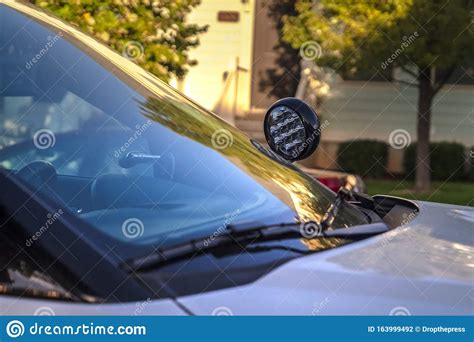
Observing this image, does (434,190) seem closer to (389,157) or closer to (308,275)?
(389,157)

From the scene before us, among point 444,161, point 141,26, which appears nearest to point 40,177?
point 141,26

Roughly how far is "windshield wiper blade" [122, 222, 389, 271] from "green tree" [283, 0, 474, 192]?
8983 mm

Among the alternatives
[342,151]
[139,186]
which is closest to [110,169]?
[139,186]

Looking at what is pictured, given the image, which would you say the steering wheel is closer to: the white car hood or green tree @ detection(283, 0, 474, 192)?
the white car hood

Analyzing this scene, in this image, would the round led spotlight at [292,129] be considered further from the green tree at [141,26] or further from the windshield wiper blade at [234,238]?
the green tree at [141,26]

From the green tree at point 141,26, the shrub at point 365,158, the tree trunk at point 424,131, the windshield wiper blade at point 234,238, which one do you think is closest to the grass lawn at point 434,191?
the tree trunk at point 424,131

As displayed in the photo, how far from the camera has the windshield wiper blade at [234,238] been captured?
1.67 meters

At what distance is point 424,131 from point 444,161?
74cm

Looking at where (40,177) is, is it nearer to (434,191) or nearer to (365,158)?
(434,191)

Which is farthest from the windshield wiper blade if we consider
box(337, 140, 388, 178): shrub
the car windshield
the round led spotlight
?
box(337, 140, 388, 178): shrub

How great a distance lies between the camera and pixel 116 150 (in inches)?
89.4

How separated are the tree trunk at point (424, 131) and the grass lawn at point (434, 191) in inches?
7.6

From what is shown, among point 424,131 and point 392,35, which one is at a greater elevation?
point 392,35

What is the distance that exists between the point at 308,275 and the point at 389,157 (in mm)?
11793
